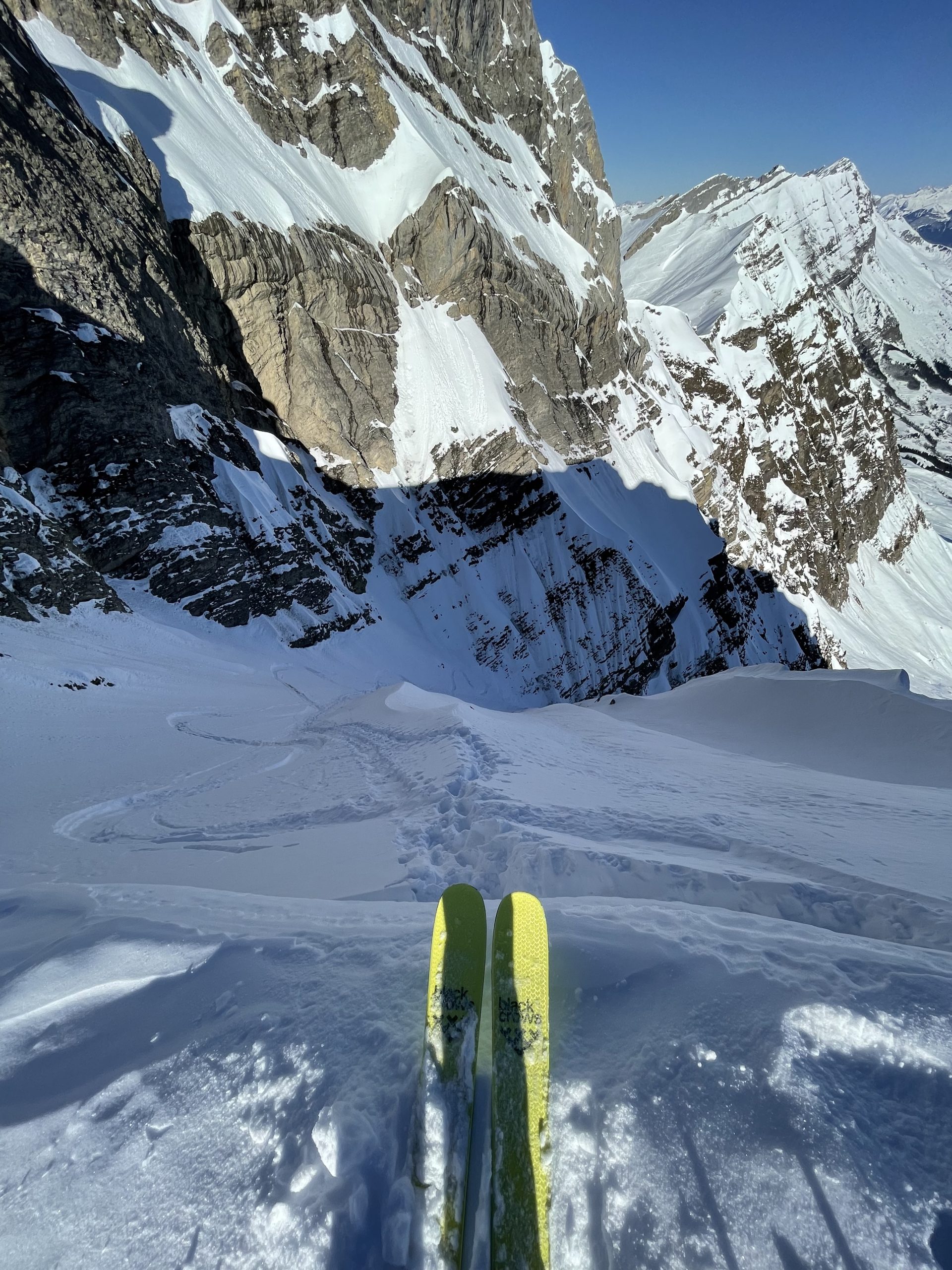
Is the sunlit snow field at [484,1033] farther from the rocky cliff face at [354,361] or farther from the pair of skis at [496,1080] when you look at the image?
the rocky cliff face at [354,361]

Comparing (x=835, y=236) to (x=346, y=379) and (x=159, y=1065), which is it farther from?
(x=159, y=1065)

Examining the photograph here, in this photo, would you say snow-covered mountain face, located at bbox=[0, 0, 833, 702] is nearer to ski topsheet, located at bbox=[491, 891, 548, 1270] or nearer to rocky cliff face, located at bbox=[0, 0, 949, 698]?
rocky cliff face, located at bbox=[0, 0, 949, 698]

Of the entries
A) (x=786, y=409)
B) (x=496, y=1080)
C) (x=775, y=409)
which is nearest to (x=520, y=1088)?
(x=496, y=1080)

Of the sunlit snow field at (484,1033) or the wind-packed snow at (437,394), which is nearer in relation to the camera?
the sunlit snow field at (484,1033)

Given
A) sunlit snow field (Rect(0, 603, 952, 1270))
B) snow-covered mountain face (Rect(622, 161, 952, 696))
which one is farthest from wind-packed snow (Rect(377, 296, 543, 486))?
sunlit snow field (Rect(0, 603, 952, 1270))

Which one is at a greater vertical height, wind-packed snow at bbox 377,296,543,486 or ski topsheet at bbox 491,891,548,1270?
wind-packed snow at bbox 377,296,543,486

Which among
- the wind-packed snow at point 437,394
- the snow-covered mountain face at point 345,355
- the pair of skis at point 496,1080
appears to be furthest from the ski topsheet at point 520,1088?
the wind-packed snow at point 437,394

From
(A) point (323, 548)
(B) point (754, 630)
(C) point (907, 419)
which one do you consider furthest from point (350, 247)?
(C) point (907, 419)
